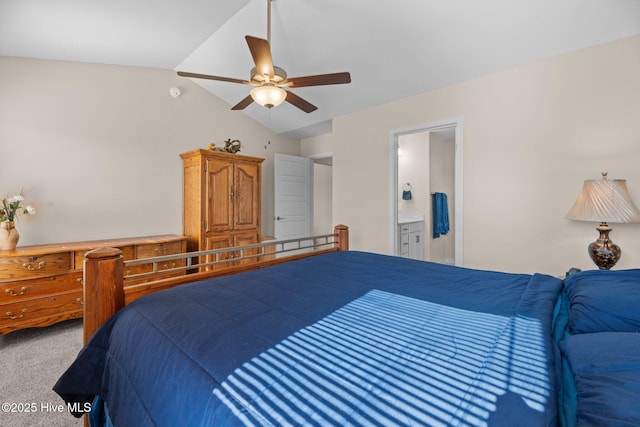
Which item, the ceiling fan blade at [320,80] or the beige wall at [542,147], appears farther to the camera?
the beige wall at [542,147]

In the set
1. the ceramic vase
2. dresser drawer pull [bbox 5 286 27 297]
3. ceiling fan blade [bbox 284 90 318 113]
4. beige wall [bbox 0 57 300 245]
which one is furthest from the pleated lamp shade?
the ceramic vase

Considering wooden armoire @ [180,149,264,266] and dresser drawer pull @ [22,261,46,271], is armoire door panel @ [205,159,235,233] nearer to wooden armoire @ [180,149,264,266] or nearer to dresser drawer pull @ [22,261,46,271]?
wooden armoire @ [180,149,264,266]

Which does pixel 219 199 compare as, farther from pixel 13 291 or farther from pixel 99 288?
pixel 99 288

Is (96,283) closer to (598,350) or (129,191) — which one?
(598,350)

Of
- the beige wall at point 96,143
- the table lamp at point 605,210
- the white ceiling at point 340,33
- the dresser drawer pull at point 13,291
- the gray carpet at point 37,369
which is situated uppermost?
the white ceiling at point 340,33

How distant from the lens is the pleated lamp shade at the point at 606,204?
184 cm

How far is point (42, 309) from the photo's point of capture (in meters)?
2.53

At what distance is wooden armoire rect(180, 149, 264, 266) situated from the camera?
3.54 meters

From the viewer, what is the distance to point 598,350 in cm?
75

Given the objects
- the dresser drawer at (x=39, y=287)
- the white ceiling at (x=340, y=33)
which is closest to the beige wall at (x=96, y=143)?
the white ceiling at (x=340, y=33)

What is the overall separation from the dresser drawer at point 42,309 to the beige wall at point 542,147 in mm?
3952

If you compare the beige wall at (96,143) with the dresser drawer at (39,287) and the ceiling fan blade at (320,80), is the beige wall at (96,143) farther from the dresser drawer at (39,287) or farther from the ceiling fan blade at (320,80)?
the ceiling fan blade at (320,80)

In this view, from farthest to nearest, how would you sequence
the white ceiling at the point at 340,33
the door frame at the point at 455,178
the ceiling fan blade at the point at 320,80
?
1. the door frame at the point at 455,178
2. the white ceiling at the point at 340,33
3. the ceiling fan blade at the point at 320,80

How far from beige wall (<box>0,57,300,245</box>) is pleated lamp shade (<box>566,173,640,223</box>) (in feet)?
13.8
